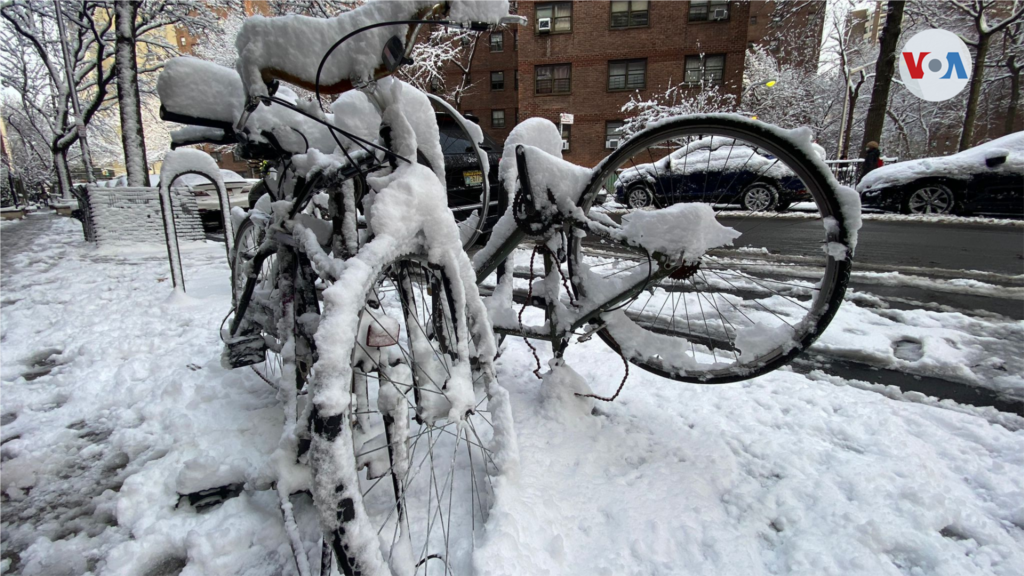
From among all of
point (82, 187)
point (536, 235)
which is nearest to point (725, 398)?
point (536, 235)

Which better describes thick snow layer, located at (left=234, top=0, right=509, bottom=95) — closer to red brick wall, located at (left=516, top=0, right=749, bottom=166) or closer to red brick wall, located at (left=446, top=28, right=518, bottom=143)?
red brick wall, located at (left=516, top=0, right=749, bottom=166)

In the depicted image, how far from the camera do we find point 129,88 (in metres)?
10.0

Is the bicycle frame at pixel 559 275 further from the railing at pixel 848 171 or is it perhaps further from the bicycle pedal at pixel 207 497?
the railing at pixel 848 171

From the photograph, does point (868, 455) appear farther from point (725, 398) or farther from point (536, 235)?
point (536, 235)

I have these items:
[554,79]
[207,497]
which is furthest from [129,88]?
[554,79]

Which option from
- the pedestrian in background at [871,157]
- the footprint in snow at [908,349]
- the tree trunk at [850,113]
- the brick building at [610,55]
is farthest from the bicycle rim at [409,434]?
the tree trunk at [850,113]

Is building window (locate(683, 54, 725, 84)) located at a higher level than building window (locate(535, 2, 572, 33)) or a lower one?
lower

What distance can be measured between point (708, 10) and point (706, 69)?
8.23ft

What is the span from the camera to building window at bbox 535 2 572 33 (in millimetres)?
23516

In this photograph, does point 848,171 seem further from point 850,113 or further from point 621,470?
point 621,470

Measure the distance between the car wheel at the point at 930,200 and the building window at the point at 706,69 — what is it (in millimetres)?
14371

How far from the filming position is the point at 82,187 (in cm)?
881

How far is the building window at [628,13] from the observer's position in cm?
2255

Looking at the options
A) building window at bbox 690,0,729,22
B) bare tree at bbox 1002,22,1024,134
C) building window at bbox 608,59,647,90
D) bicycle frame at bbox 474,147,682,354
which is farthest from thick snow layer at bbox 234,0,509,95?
bare tree at bbox 1002,22,1024,134
